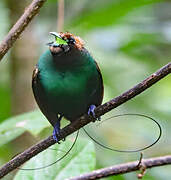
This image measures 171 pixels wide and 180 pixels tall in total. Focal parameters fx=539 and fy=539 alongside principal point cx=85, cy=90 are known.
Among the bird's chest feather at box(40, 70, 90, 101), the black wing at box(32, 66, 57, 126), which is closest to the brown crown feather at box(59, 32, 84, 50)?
the bird's chest feather at box(40, 70, 90, 101)

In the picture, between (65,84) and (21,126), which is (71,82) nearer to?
(65,84)

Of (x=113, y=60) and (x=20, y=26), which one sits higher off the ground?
(x=20, y=26)

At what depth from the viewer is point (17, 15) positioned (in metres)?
4.22

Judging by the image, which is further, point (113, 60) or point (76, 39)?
point (113, 60)

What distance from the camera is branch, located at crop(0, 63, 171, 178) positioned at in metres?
1.93

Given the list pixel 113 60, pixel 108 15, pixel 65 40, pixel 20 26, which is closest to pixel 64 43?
pixel 65 40

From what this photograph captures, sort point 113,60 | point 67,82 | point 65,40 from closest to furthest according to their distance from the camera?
point 65,40
point 67,82
point 113,60

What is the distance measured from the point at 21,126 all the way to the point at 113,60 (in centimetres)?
216

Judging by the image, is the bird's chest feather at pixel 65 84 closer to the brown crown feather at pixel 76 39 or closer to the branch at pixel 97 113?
the brown crown feather at pixel 76 39

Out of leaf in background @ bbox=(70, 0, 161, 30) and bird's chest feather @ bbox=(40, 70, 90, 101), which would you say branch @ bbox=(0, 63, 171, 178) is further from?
leaf in background @ bbox=(70, 0, 161, 30)

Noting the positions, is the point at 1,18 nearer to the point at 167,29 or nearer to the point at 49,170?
the point at 167,29

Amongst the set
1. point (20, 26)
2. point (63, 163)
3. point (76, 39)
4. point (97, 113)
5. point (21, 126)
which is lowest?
point (63, 163)

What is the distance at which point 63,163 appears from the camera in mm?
2736

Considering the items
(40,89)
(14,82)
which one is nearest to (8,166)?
(40,89)
